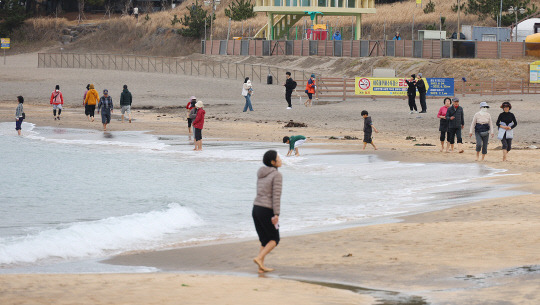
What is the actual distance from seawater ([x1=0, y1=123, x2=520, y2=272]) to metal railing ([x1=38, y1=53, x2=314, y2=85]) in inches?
1329


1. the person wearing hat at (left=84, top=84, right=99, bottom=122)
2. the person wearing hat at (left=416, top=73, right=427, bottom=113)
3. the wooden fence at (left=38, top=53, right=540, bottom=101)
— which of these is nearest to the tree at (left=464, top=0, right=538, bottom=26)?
the wooden fence at (left=38, top=53, right=540, bottom=101)

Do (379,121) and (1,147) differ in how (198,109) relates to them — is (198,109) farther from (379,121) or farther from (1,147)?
(379,121)

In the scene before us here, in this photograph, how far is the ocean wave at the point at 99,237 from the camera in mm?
12492

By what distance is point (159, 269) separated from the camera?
36.0ft

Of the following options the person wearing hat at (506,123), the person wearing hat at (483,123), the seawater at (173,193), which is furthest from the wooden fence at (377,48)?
the person wearing hat at (506,123)

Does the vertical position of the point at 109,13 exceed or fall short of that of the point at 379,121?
it exceeds it

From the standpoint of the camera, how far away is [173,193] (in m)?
19.6

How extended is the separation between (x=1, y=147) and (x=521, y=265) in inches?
933

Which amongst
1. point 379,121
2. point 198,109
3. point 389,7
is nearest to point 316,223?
point 198,109

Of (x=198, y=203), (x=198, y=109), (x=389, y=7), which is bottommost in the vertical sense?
(x=198, y=203)

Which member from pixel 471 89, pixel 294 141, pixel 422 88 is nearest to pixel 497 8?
pixel 471 89

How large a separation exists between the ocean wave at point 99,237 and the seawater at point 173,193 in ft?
0.06

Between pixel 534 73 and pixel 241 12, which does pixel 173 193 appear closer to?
pixel 534 73

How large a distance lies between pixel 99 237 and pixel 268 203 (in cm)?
470
